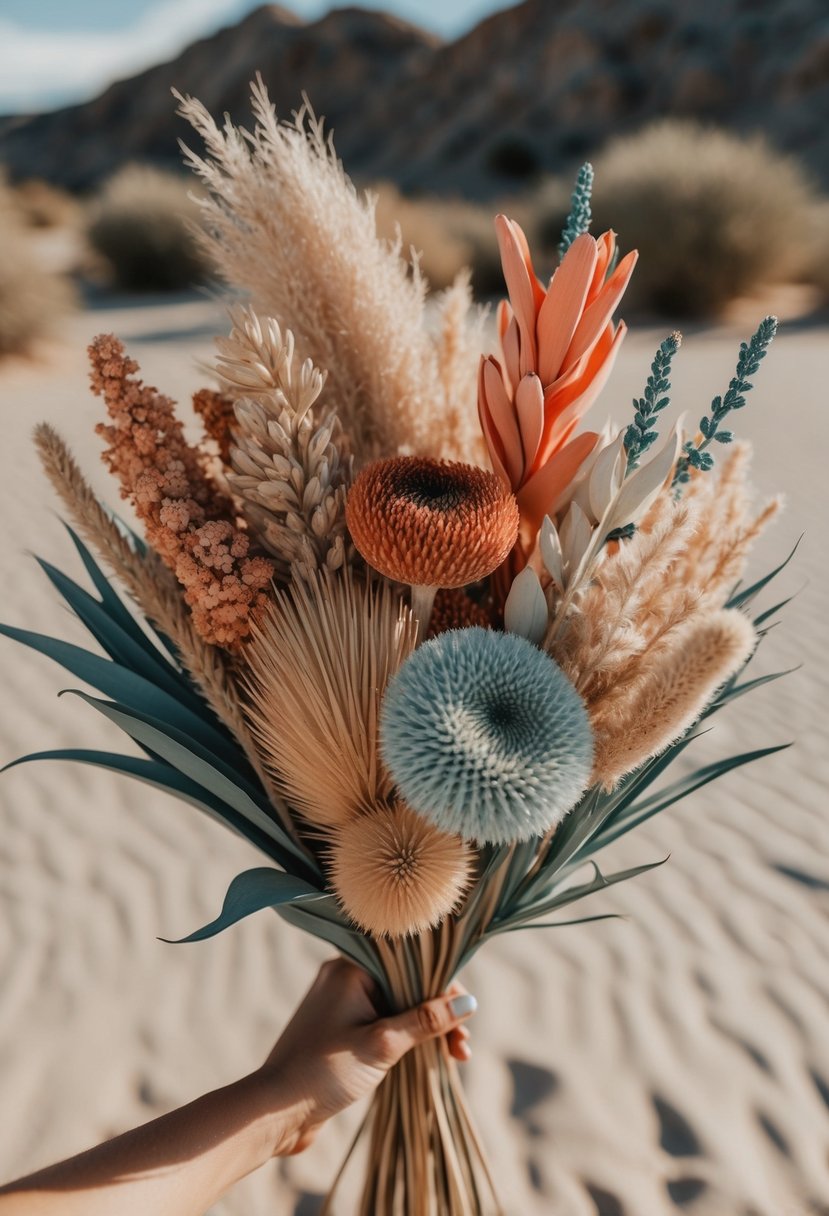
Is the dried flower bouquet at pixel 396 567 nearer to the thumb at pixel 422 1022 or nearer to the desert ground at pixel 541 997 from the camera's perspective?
the thumb at pixel 422 1022

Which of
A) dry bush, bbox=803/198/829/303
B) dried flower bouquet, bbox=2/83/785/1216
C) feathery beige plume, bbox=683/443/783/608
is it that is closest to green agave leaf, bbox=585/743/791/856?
dried flower bouquet, bbox=2/83/785/1216

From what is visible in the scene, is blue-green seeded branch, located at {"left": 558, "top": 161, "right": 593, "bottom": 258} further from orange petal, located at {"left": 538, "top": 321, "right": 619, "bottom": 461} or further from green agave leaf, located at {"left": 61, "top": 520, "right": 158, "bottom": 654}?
green agave leaf, located at {"left": 61, "top": 520, "right": 158, "bottom": 654}

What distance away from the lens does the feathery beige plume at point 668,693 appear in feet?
2.47

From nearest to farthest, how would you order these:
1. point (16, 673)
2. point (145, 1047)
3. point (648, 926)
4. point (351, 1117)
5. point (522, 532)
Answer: point (522, 532)
point (351, 1117)
point (145, 1047)
point (648, 926)
point (16, 673)

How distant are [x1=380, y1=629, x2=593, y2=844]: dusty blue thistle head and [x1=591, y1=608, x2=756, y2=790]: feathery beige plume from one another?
0.05m

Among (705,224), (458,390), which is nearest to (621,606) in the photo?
(458,390)

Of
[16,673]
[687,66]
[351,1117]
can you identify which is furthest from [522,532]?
[687,66]

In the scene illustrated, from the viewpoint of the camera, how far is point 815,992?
223 centimetres

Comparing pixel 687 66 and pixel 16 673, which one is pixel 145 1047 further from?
pixel 687 66

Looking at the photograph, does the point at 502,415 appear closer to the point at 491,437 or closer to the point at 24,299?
the point at 491,437

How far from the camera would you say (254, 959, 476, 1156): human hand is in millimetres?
1210

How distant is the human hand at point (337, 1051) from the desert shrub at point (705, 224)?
45.0 feet

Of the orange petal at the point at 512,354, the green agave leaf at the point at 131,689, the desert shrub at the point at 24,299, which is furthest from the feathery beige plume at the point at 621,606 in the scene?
the desert shrub at the point at 24,299

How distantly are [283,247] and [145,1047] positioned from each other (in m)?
1.97
